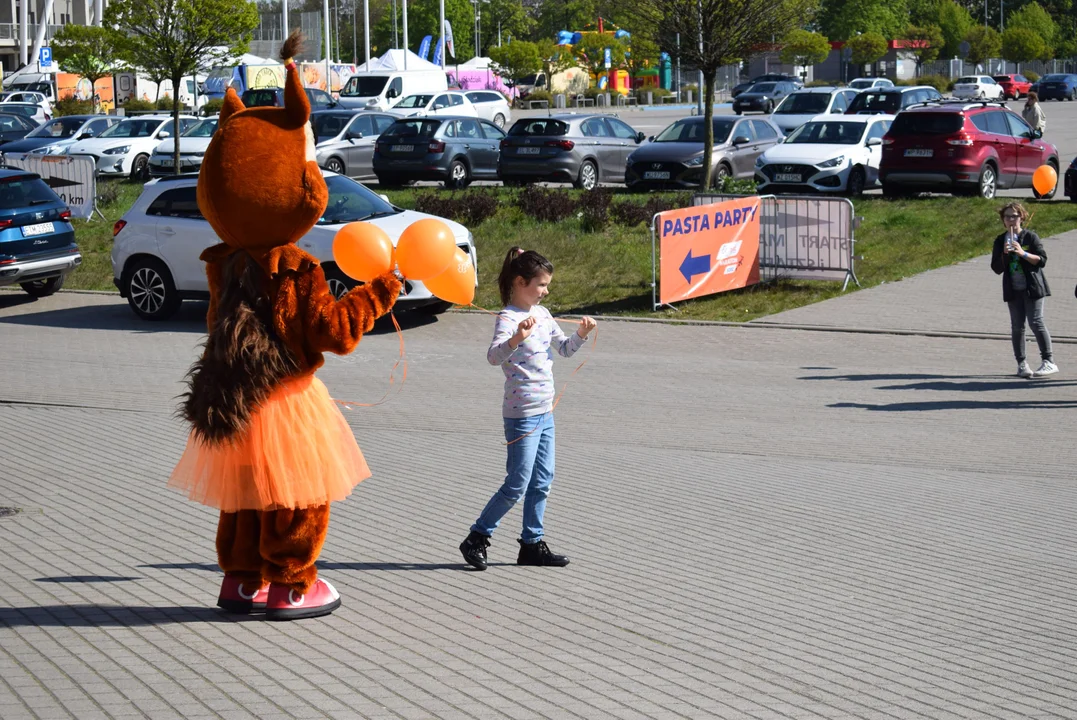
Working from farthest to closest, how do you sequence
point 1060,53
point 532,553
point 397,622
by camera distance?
point 1060,53
point 532,553
point 397,622

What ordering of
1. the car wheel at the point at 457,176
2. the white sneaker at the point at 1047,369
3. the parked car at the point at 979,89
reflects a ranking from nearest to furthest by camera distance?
the white sneaker at the point at 1047,369, the car wheel at the point at 457,176, the parked car at the point at 979,89

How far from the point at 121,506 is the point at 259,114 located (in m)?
3.09

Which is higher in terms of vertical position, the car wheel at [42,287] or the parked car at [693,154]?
the parked car at [693,154]

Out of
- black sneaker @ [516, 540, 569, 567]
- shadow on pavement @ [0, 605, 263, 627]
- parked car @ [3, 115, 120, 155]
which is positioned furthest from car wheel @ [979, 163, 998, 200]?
parked car @ [3, 115, 120, 155]

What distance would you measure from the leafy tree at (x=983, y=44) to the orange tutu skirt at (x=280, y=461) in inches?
3773

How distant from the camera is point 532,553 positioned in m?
6.34

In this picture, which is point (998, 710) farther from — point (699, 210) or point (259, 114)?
point (699, 210)

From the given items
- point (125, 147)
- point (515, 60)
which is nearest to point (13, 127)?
point (125, 147)

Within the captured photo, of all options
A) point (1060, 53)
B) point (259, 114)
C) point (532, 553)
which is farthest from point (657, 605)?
point (1060, 53)

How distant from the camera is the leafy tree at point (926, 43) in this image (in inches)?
3807

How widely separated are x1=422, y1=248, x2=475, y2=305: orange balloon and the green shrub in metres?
50.4

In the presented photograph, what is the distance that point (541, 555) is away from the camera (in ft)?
20.8

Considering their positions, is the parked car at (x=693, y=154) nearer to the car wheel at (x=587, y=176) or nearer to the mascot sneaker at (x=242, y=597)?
the car wheel at (x=587, y=176)

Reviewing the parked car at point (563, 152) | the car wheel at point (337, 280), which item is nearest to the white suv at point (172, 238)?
the car wheel at point (337, 280)
